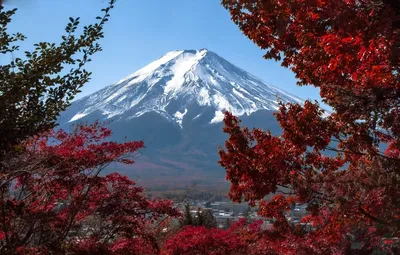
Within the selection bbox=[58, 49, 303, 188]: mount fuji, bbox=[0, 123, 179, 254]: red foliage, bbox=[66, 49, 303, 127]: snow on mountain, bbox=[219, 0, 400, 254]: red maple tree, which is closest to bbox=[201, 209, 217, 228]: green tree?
bbox=[0, 123, 179, 254]: red foliage

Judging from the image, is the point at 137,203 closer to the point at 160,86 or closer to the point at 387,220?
the point at 387,220

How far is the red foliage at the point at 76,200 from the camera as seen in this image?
710 centimetres

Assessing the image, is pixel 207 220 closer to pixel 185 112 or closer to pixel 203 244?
pixel 203 244

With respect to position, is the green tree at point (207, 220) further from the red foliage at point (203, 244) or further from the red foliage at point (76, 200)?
the red foliage at point (76, 200)

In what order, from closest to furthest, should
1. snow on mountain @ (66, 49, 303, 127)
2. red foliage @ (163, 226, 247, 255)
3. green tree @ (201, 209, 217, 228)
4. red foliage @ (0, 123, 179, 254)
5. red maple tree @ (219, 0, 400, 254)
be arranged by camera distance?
1. red maple tree @ (219, 0, 400, 254)
2. red foliage @ (0, 123, 179, 254)
3. red foliage @ (163, 226, 247, 255)
4. green tree @ (201, 209, 217, 228)
5. snow on mountain @ (66, 49, 303, 127)

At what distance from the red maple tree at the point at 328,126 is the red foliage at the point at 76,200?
9.05 feet

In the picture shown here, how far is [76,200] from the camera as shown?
27.1ft

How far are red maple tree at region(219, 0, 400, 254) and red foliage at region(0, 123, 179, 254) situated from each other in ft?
9.05

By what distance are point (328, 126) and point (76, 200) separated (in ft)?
16.0

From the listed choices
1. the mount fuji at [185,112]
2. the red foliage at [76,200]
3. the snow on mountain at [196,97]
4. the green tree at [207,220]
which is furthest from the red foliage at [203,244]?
the snow on mountain at [196,97]

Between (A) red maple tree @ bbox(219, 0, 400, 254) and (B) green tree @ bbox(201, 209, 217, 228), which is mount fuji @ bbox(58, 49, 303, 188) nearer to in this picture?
(B) green tree @ bbox(201, 209, 217, 228)

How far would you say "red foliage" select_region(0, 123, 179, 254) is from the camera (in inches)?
280

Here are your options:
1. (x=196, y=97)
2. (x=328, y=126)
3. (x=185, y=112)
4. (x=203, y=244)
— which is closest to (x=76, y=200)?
(x=203, y=244)

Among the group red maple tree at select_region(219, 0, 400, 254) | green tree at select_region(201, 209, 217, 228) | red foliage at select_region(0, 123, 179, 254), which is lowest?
green tree at select_region(201, 209, 217, 228)
